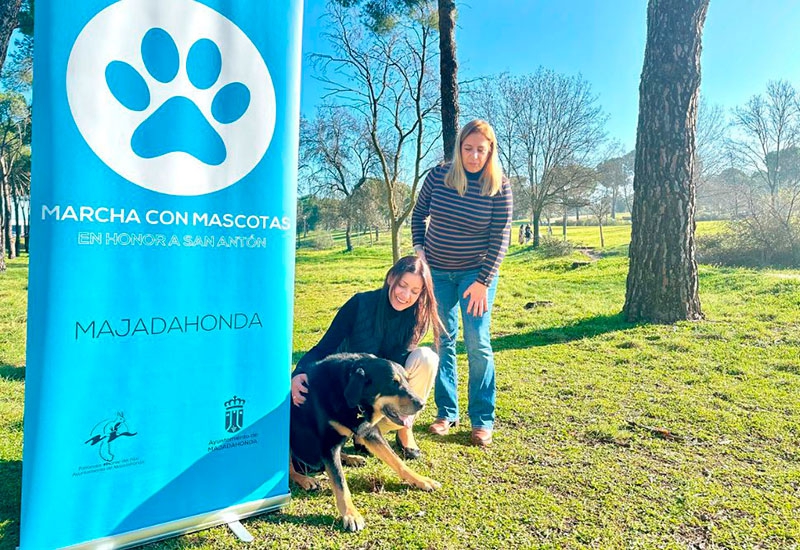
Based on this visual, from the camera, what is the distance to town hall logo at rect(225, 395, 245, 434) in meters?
2.43

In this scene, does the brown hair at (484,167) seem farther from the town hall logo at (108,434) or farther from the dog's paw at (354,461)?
the town hall logo at (108,434)

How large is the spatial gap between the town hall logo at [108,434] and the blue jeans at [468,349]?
206cm

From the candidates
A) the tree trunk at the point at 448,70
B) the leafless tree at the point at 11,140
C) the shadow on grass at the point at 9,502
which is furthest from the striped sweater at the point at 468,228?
the leafless tree at the point at 11,140

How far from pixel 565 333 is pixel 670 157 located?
287cm

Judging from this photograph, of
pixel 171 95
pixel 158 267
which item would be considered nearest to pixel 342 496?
pixel 158 267

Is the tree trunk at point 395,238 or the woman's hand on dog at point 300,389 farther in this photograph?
the tree trunk at point 395,238

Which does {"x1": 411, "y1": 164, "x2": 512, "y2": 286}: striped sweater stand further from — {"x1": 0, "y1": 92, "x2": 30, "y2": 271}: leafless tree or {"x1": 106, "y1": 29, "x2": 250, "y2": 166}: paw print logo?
{"x1": 0, "y1": 92, "x2": 30, "y2": 271}: leafless tree

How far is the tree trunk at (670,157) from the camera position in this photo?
689 cm

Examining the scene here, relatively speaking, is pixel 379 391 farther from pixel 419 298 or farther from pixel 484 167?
pixel 484 167

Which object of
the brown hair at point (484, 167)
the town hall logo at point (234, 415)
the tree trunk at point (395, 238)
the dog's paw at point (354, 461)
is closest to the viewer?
the town hall logo at point (234, 415)

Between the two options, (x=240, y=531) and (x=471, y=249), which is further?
(x=471, y=249)

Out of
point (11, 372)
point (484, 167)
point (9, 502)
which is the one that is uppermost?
point (484, 167)

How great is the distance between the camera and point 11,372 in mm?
5590

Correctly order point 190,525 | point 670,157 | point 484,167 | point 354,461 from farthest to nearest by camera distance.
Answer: point 670,157, point 484,167, point 354,461, point 190,525
